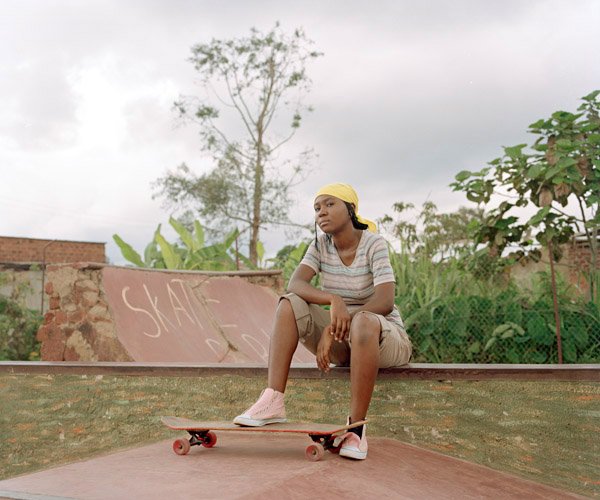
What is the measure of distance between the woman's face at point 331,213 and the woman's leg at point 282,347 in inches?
17.4

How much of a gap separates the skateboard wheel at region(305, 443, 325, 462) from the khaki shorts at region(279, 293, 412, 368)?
1.62ft

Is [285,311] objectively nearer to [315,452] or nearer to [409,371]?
[315,452]

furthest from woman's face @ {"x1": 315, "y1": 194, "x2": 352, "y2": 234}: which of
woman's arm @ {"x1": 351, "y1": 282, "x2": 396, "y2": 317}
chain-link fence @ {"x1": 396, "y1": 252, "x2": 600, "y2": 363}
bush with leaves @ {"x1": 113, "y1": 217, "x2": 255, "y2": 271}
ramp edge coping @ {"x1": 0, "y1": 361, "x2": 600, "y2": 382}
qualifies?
bush with leaves @ {"x1": 113, "y1": 217, "x2": 255, "y2": 271}

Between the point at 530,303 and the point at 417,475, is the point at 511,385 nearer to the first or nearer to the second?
the point at 417,475

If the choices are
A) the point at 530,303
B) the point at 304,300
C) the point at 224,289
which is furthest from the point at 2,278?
the point at 304,300

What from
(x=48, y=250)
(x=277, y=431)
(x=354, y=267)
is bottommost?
(x=277, y=431)

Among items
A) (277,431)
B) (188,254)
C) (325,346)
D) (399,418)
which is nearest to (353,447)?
(277,431)

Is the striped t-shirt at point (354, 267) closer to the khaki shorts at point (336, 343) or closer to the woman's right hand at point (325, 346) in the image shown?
the khaki shorts at point (336, 343)

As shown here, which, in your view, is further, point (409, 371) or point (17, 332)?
point (17, 332)

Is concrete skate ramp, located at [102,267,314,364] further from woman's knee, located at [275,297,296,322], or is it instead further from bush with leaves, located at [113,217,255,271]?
woman's knee, located at [275,297,296,322]

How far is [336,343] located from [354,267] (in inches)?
14.2

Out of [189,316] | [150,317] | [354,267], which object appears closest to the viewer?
[354,267]

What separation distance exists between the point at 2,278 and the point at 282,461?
723cm

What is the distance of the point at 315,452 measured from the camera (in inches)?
110
